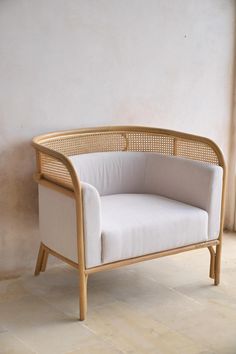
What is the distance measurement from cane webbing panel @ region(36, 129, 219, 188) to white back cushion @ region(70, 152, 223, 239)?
84 millimetres

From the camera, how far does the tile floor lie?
103 inches

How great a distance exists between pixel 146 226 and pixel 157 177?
528 millimetres

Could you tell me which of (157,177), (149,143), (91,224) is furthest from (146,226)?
(149,143)

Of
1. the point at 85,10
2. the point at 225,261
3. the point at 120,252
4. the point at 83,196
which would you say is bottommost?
the point at 225,261

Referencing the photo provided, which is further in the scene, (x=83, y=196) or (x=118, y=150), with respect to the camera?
(x=118, y=150)

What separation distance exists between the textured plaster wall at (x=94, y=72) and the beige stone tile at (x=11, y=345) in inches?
27.1

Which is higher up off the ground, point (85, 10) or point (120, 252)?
point (85, 10)

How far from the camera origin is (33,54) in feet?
10.6

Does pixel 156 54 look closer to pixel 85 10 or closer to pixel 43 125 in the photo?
pixel 85 10

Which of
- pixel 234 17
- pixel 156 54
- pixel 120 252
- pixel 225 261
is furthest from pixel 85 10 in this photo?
pixel 225 261

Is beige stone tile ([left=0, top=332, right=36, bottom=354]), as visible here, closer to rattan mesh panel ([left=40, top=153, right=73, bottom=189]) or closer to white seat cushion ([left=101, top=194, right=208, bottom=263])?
white seat cushion ([left=101, top=194, right=208, bottom=263])

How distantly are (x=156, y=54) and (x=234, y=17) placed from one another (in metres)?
0.63

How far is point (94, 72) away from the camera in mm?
3441

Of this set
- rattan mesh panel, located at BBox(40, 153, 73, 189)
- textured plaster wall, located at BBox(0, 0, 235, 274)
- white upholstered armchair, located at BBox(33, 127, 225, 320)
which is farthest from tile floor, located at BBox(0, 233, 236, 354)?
rattan mesh panel, located at BBox(40, 153, 73, 189)
